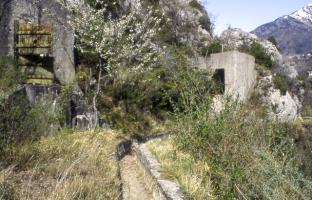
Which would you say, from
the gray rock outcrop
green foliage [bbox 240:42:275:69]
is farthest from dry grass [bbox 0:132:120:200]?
green foliage [bbox 240:42:275:69]

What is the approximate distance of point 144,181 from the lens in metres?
8.68

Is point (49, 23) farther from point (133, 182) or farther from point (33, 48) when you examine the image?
point (133, 182)

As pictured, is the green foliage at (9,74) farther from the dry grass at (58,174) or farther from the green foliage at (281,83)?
the green foliage at (281,83)

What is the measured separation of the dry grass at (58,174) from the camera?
5109mm

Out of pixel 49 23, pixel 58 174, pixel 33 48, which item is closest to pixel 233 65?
pixel 49 23

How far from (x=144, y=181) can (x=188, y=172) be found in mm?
1090

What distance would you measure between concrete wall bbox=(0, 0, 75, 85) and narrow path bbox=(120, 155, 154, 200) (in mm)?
6360

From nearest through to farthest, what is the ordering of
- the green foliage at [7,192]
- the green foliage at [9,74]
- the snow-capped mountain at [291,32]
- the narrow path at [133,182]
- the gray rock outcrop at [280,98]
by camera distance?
the green foliage at [7,192], the narrow path at [133,182], the green foliage at [9,74], the gray rock outcrop at [280,98], the snow-capped mountain at [291,32]

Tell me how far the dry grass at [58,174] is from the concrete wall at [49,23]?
7.44 metres

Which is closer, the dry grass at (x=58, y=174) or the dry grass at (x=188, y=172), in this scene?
the dry grass at (x=58, y=174)

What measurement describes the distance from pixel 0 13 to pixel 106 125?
468 cm

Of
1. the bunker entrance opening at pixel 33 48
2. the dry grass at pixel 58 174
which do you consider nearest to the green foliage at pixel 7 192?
the dry grass at pixel 58 174

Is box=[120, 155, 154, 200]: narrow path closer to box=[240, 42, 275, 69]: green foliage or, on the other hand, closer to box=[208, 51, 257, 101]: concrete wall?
box=[208, 51, 257, 101]: concrete wall

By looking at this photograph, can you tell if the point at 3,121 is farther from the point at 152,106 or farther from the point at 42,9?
the point at 152,106
